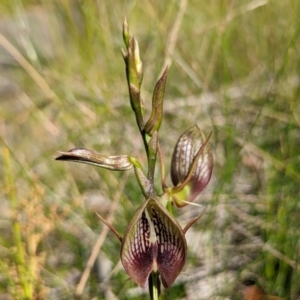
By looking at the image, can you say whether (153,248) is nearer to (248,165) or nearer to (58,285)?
(58,285)

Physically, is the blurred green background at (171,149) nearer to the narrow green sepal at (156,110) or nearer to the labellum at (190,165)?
the labellum at (190,165)

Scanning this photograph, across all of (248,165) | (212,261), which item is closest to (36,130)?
(248,165)

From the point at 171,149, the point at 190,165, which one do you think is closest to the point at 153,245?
the point at 190,165

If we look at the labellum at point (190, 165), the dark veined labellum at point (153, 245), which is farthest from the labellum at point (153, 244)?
the labellum at point (190, 165)

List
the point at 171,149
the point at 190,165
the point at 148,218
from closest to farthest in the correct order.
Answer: the point at 148,218 → the point at 190,165 → the point at 171,149

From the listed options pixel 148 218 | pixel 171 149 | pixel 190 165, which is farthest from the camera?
pixel 171 149

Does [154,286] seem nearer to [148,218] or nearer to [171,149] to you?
[148,218]

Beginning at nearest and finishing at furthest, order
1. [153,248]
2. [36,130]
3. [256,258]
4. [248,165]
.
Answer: [153,248], [256,258], [248,165], [36,130]
